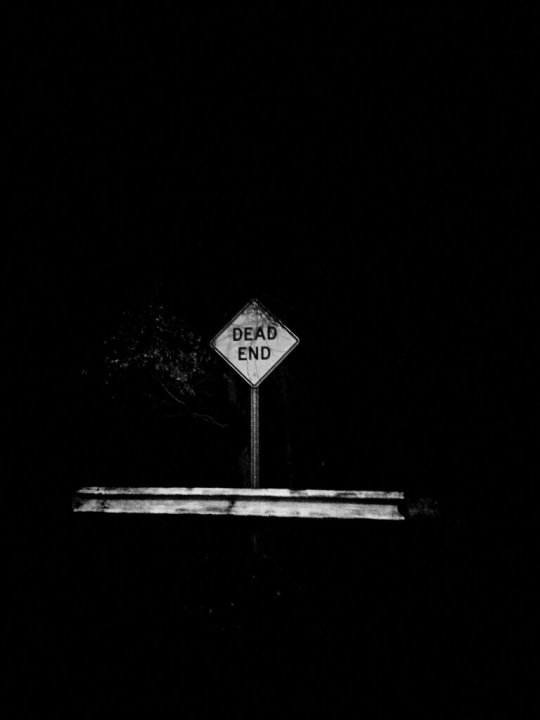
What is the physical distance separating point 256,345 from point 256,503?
1426 millimetres

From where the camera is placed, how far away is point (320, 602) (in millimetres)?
2918

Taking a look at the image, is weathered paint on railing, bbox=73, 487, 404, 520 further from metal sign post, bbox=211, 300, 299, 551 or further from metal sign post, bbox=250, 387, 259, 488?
metal sign post, bbox=211, 300, 299, 551

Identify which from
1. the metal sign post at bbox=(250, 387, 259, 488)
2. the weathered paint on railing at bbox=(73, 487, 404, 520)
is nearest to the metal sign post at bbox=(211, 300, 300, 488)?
the metal sign post at bbox=(250, 387, 259, 488)

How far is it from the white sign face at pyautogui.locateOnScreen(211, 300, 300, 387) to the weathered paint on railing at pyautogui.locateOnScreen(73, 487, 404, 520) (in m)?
1.14

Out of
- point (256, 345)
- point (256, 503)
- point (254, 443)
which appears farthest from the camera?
point (256, 345)

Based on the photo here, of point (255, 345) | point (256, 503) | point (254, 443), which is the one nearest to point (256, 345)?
point (255, 345)

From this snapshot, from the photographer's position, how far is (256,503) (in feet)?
9.20

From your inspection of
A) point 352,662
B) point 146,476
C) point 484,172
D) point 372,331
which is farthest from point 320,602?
point 146,476

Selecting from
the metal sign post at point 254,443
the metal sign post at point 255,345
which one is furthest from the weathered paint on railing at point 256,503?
the metal sign post at point 255,345

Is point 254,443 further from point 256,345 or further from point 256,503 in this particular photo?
point 256,345

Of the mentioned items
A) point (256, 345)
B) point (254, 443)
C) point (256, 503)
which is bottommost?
point (256, 503)

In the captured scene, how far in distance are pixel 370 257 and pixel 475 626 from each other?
15.1ft

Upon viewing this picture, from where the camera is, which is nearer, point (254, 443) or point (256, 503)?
point (256, 503)

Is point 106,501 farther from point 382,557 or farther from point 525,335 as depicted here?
point 525,335
